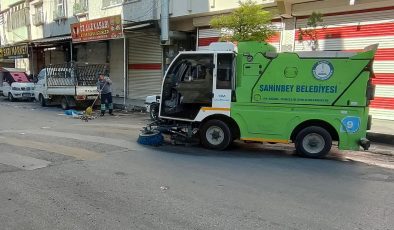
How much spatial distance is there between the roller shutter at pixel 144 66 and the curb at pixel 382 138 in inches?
493

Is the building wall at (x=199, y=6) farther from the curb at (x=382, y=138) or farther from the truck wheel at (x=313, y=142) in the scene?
the truck wheel at (x=313, y=142)

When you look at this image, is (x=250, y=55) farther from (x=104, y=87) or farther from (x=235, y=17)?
(x=104, y=87)

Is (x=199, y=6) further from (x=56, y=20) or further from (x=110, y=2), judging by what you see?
(x=56, y=20)

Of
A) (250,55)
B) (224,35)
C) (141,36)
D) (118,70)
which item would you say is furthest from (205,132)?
(118,70)

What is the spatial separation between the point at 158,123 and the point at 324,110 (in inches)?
161

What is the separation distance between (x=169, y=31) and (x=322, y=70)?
11.7 metres

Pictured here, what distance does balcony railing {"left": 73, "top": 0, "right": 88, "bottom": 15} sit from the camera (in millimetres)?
26031

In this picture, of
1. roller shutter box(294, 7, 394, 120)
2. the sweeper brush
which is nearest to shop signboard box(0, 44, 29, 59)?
roller shutter box(294, 7, 394, 120)

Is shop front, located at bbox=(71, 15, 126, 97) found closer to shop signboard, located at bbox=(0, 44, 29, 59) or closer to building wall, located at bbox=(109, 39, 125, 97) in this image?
building wall, located at bbox=(109, 39, 125, 97)

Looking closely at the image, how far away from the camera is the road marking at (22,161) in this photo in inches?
285

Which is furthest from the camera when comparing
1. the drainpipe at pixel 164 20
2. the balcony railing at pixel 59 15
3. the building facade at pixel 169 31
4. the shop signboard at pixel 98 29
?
the balcony railing at pixel 59 15

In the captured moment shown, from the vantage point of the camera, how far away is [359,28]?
13328mm

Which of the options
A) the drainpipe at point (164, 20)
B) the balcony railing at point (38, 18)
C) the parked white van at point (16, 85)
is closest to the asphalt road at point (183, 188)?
the drainpipe at point (164, 20)

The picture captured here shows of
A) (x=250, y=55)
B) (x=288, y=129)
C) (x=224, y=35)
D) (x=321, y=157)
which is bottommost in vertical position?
(x=321, y=157)
